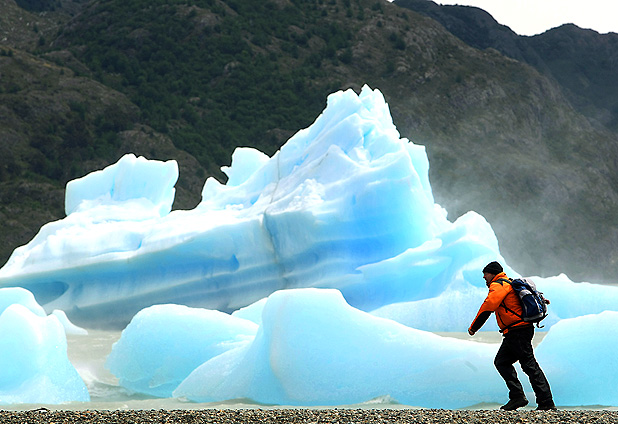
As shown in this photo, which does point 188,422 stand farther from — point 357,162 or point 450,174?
point 450,174

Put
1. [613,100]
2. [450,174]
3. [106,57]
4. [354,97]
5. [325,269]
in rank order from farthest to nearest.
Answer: [613,100] < [106,57] < [450,174] < [354,97] < [325,269]

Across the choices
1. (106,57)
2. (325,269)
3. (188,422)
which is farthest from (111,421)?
(106,57)

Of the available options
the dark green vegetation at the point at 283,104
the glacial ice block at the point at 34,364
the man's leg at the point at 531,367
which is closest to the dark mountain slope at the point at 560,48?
the dark green vegetation at the point at 283,104

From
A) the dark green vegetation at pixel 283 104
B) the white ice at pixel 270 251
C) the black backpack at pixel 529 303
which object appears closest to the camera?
the black backpack at pixel 529 303

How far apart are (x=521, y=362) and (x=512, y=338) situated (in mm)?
135

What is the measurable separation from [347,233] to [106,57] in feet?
105

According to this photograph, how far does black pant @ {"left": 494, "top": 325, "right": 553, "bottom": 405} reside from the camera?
13.5ft

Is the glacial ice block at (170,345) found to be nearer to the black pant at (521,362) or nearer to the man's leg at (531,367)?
the black pant at (521,362)

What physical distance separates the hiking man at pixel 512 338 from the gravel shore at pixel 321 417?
33 centimetres

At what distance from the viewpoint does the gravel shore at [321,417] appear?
3508mm

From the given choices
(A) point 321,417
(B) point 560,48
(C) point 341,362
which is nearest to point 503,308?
(A) point 321,417

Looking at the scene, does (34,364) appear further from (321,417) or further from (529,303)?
(529,303)

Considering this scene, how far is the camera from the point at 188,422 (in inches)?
144

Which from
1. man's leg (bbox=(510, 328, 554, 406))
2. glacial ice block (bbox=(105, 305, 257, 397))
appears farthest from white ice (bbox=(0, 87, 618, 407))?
man's leg (bbox=(510, 328, 554, 406))
